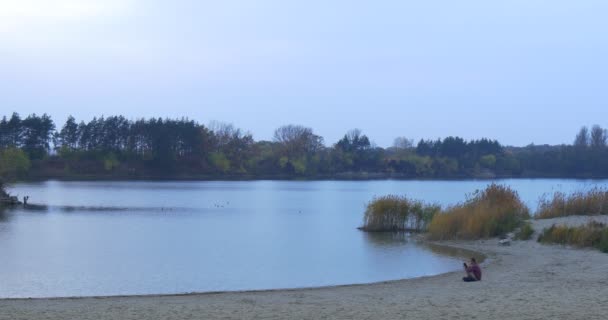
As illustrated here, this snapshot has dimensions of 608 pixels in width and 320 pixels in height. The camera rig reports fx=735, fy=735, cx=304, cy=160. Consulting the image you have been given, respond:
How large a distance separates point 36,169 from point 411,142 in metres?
89.6

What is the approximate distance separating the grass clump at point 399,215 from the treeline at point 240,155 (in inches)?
2228

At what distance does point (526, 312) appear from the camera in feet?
38.1

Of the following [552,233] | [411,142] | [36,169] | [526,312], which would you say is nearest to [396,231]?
[552,233]

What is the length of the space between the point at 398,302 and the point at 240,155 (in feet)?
366

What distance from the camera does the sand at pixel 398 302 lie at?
38.5 ft

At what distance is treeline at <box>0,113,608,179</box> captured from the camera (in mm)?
101812

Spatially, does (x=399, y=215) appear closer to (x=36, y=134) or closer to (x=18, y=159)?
(x=18, y=159)

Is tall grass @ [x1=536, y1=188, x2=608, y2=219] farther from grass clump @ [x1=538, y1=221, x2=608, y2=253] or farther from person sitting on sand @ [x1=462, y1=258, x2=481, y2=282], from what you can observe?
person sitting on sand @ [x1=462, y1=258, x2=481, y2=282]

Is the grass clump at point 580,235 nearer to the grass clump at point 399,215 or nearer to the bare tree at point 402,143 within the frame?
the grass clump at point 399,215

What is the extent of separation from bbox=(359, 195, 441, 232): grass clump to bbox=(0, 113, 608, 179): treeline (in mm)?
56586

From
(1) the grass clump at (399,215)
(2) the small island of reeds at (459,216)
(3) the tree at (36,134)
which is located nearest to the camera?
(2) the small island of reeds at (459,216)

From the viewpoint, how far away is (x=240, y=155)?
124 metres

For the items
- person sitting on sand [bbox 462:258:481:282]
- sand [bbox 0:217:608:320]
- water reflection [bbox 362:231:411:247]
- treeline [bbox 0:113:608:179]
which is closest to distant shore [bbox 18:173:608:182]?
treeline [bbox 0:113:608:179]

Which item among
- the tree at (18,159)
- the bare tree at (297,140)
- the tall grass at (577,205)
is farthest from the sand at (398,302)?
the bare tree at (297,140)
